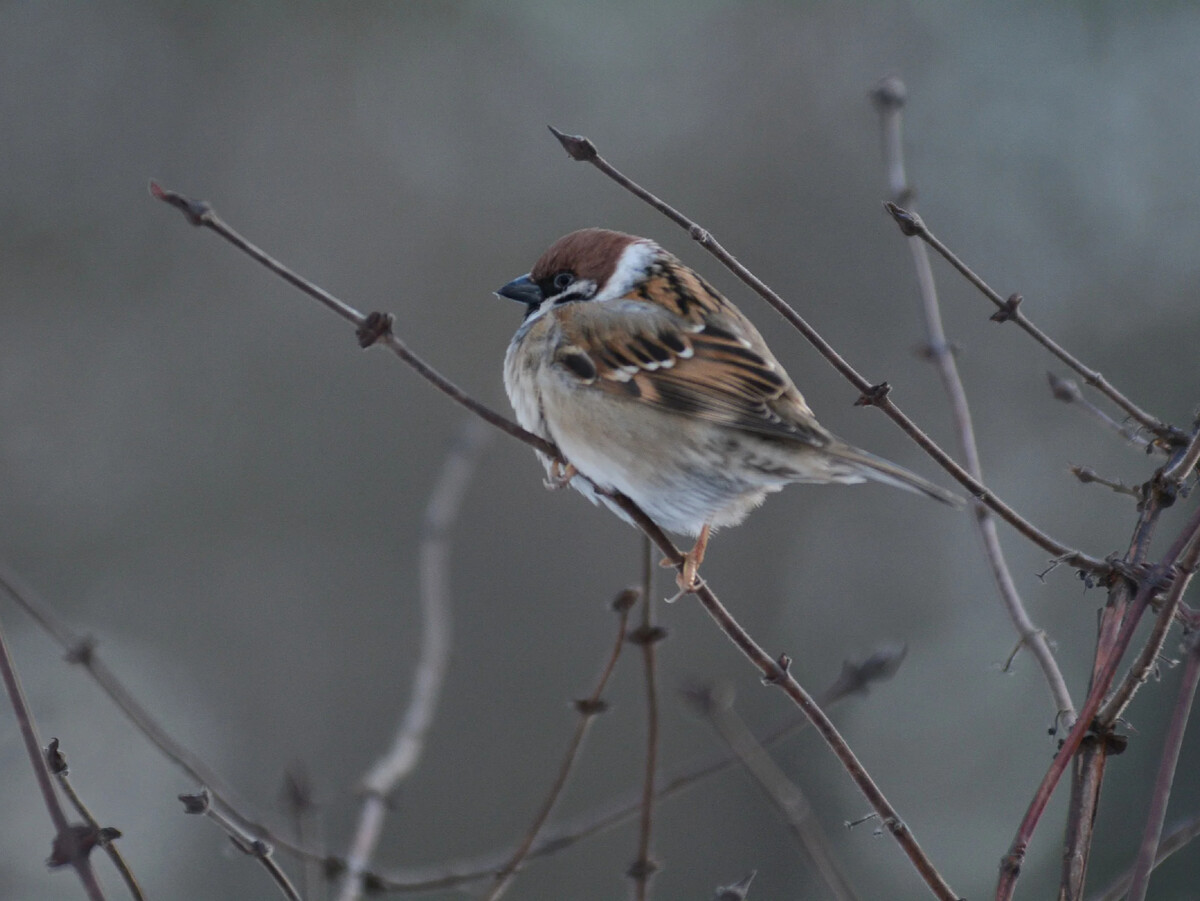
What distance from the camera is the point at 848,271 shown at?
829 centimetres

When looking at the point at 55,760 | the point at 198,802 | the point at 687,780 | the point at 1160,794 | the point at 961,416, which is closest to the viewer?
the point at 1160,794

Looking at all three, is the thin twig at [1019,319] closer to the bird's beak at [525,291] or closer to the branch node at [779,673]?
the branch node at [779,673]

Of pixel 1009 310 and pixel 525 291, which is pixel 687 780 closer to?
pixel 1009 310

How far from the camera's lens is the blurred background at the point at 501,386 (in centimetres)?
662

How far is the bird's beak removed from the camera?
10.8ft

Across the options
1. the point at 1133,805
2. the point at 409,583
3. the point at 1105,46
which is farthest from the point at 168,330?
the point at 1105,46

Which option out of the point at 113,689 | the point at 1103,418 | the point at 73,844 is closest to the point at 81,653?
the point at 113,689

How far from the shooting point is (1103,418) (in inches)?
85.7

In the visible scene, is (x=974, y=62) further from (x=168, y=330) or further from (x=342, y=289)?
(x=168, y=330)

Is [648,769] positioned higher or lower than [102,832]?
higher

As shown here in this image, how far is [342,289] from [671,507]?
603 cm

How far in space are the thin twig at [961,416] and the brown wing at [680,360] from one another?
1.74 feet

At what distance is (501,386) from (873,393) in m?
5.39

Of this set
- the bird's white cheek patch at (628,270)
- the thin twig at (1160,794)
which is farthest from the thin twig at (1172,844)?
the bird's white cheek patch at (628,270)
